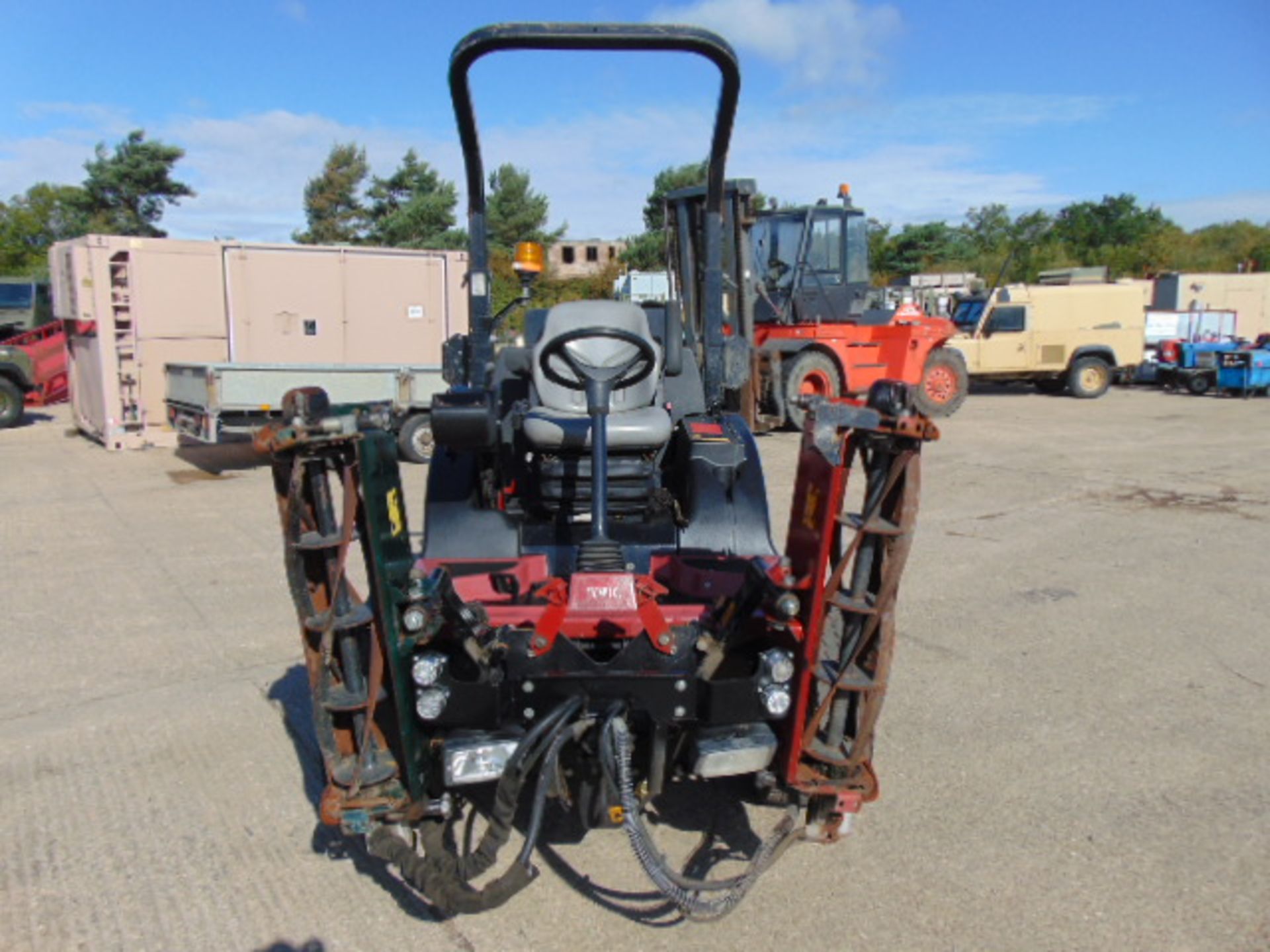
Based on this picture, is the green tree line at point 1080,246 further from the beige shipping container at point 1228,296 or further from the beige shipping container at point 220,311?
the beige shipping container at point 220,311

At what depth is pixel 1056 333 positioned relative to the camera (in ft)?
59.6

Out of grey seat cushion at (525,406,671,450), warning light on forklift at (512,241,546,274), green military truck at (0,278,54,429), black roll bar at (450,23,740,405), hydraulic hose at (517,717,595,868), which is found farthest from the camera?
green military truck at (0,278,54,429)

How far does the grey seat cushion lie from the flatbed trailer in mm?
5710

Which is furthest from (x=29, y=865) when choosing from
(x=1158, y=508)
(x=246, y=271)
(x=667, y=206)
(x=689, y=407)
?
(x=246, y=271)

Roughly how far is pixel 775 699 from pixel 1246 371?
762 inches

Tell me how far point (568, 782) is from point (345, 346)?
1107 centimetres

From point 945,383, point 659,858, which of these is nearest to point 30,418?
point 945,383

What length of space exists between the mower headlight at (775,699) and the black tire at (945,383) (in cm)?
1305

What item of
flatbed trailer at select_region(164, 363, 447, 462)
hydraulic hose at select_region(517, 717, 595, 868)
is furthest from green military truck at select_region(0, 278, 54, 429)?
hydraulic hose at select_region(517, 717, 595, 868)

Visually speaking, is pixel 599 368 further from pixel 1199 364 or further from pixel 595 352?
pixel 1199 364

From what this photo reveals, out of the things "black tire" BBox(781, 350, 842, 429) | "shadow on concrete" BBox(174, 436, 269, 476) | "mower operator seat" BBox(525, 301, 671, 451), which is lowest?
"shadow on concrete" BBox(174, 436, 269, 476)

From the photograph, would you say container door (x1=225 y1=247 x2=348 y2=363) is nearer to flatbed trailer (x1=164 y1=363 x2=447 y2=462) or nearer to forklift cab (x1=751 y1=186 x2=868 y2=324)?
flatbed trailer (x1=164 y1=363 x2=447 y2=462)

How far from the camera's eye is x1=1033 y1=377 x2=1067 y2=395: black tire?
61.9ft

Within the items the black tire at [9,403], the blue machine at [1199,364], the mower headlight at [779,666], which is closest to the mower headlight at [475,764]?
the mower headlight at [779,666]
